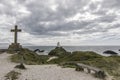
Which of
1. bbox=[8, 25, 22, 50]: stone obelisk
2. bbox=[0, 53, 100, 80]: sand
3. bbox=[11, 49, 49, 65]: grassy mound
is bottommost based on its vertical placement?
bbox=[0, 53, 100, 80]: sand

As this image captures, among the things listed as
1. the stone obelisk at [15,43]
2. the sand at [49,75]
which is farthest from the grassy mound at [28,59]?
the sand at [49,75]

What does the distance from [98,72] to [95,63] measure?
680cm

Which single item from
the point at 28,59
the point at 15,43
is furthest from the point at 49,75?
the point at 15,43

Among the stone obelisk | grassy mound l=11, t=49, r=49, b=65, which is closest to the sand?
grassy mound l=11, t=49, r=49, b=65

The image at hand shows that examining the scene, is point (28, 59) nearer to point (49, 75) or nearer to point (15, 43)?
point (15, 43)

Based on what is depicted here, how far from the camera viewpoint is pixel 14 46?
3425 centimetres

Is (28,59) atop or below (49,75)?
atop

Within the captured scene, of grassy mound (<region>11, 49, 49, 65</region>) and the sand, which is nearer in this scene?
the sand

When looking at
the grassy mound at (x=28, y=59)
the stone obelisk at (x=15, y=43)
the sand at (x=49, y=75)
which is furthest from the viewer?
the stone obelisk at (x=15, y=43)

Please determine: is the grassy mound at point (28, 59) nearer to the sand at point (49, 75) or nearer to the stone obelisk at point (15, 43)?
the stone obelisk at point (15, 43)

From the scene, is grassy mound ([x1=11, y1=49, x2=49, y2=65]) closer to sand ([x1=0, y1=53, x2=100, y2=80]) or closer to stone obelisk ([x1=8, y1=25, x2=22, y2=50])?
stone obelisk ([x1=8, y1=25, x2=22, y2=50])

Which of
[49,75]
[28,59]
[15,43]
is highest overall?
[15,43]

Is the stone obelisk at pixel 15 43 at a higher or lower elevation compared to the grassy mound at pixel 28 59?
higher

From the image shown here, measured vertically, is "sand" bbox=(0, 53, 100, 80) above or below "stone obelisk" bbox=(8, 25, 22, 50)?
below
